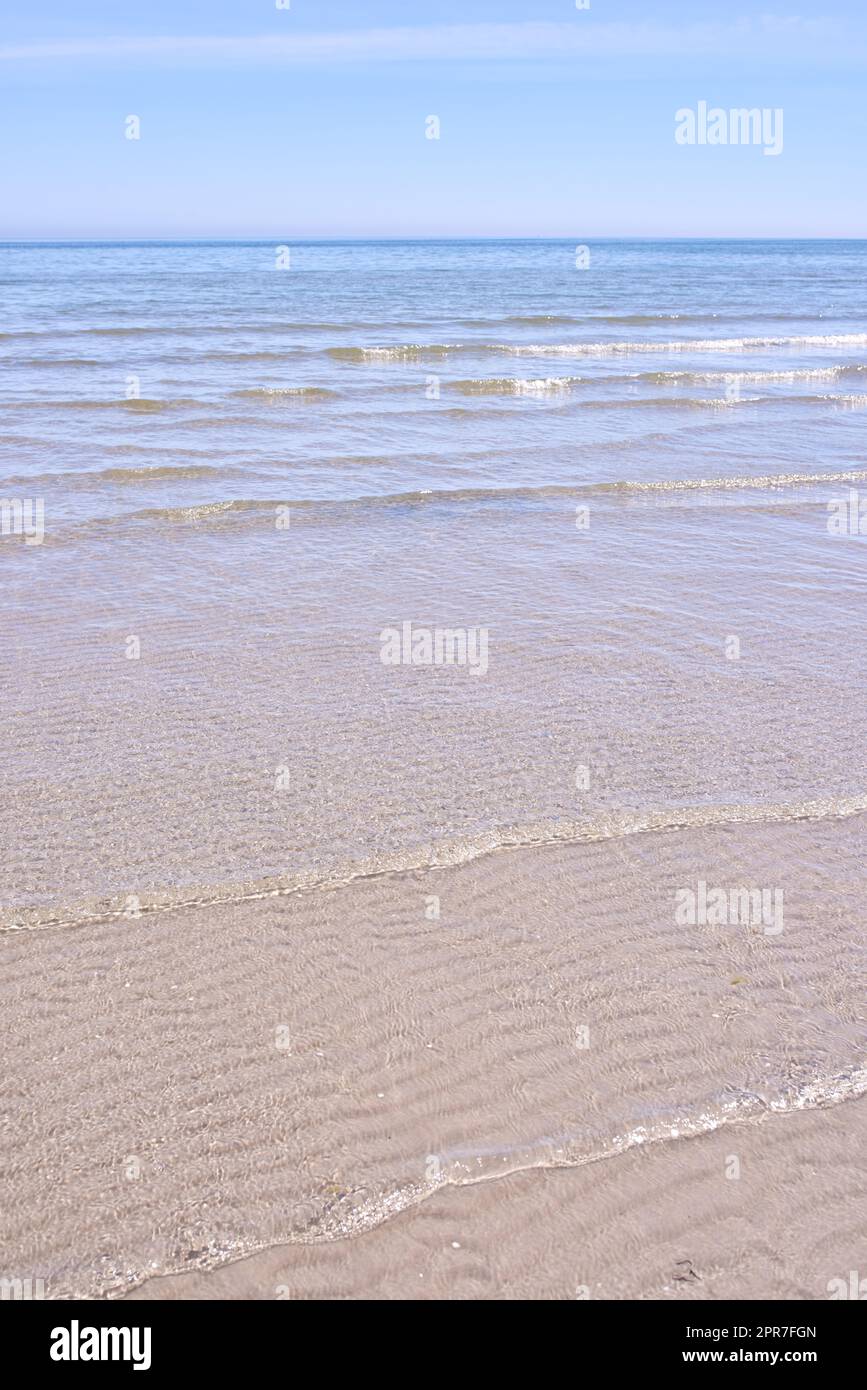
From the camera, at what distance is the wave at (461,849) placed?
4121 mm

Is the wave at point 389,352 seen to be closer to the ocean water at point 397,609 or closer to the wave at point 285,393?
the ocean water at point 397,609

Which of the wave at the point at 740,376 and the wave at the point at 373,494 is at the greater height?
the wave at the point at 740,376

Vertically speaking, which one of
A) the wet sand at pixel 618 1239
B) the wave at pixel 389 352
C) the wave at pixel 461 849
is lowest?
the wet sand at pixel 618 1239

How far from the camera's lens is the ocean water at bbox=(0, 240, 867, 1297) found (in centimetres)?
314

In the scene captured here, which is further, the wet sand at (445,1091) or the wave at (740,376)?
the wave at (740,376)

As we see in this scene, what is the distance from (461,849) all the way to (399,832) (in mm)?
300

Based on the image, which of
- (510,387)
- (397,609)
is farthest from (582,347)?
(397,609)

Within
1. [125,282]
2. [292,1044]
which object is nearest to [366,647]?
[292,1044]

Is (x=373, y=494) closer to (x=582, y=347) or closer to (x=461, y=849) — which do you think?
(x=461, y=849)

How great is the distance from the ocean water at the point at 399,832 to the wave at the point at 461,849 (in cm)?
2

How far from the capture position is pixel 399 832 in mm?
4715

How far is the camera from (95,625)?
719cm

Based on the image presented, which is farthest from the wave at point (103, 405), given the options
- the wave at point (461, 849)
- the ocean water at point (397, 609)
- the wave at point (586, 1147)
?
the wave at point (586, 1147)
